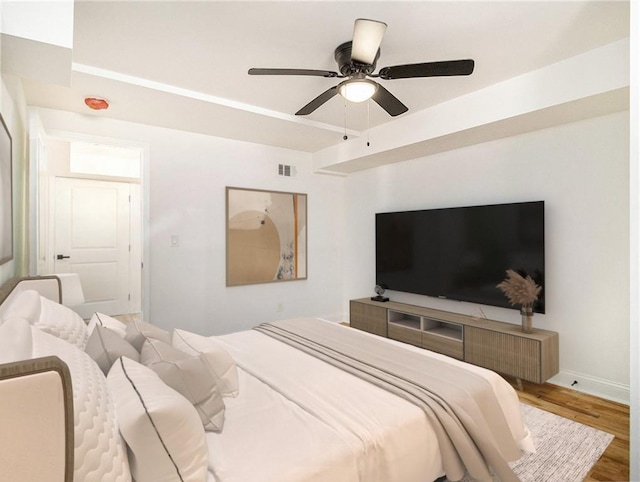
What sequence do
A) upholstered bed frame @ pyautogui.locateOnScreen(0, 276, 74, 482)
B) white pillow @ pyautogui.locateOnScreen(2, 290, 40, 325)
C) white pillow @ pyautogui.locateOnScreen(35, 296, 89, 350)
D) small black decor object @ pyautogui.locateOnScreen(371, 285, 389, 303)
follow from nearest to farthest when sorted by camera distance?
upholstered bed frame @ pyautogui.locateOnScreen(0, 276, 74, 482) < white pillow @ pyautogui.locateOnScreen(2, 290, 40, 325) < white pillow @ pyautogui.locateOnScreen(35, 296, 89, 350) < small black decor object @ pyautogui.locateOnScreen(371, 285, 389, 303)

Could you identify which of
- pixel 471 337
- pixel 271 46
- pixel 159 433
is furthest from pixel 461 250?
pixel 159 433

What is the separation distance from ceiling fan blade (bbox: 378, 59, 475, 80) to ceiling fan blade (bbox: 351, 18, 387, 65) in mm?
148

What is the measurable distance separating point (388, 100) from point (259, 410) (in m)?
2.10

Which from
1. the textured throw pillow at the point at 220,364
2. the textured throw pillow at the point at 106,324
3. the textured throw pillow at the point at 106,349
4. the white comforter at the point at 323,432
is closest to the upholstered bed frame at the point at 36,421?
the white comforter at the point at 323,432

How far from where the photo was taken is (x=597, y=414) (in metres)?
2.61

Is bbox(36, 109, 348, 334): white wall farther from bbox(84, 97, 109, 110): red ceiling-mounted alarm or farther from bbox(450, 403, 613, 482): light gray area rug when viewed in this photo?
bbox(450, 403, 613, 482): light gray area rug

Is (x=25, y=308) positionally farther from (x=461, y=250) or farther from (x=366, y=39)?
(x=461, y=250)

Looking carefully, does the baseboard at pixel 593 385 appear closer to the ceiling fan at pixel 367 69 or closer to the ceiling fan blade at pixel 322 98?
the ceiling fan at pixel 367 69

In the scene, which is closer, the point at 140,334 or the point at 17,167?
the point at 140,334

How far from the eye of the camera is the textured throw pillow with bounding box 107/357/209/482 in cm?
101

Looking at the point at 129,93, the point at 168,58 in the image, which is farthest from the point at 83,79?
the point at 168,58

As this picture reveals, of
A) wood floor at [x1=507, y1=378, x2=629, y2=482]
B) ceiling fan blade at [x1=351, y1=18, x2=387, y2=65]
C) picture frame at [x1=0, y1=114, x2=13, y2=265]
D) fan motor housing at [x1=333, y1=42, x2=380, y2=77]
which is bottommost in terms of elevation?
wood floor at [x1=507, y1=378, x2=629, y2=482]

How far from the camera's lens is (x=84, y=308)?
5320mm

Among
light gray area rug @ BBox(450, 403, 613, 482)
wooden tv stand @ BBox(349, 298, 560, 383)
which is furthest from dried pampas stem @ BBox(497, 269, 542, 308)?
light gray area rug @ BBox(450, 403, 613, 482)
